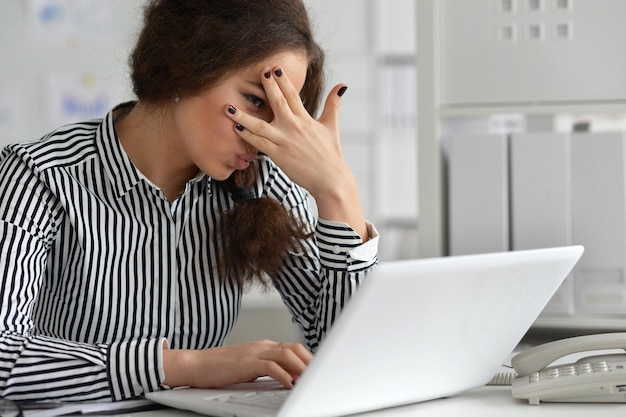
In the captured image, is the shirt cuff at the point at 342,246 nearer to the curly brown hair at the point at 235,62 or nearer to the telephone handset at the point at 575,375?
the curly brown hair at the point at 235,62

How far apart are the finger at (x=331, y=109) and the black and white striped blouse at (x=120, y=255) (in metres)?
0.16

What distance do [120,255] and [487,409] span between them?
0.62 m

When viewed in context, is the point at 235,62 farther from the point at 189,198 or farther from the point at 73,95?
the point at 73,95

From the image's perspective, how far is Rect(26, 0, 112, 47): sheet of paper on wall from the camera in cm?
374

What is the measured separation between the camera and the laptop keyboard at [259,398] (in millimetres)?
890

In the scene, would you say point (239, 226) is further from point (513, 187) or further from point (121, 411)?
point (513, 187)

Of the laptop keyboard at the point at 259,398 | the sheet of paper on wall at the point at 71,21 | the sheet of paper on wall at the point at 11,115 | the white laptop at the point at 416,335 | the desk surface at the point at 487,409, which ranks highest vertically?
the sheet of paper on wall at the point at 71,21

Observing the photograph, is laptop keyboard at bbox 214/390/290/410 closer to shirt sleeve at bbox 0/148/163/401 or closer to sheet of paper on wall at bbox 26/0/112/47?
shirt sleeve at bbox 0/148/163/401

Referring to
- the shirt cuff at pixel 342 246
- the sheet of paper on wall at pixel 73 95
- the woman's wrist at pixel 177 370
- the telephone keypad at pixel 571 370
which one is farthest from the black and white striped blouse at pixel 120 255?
the sheet of paper on wall at pixel 73 95

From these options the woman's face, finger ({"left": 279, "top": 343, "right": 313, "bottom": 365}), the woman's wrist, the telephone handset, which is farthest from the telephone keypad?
the woman's face

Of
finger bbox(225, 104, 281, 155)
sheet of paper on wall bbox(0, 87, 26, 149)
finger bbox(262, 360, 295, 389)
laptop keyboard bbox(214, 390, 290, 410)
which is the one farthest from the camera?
sheet of paper on wall bbox(0, 87, 26, 149)

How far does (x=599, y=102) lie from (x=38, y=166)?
1.07m

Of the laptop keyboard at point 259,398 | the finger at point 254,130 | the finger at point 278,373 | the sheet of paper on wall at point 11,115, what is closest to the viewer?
the laptop keyboard at point 259,398

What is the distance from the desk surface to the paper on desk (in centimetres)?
3
